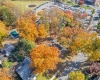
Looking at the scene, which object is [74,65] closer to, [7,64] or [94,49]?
[94,49]

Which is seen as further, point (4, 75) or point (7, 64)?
point (7, 64)

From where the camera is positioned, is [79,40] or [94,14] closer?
[79,40]

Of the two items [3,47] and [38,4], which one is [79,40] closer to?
[3,47]

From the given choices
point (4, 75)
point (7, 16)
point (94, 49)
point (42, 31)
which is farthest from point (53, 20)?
point (4, 75)

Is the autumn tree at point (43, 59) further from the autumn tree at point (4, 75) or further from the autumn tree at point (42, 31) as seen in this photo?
the autumn tree at point (42, 31)

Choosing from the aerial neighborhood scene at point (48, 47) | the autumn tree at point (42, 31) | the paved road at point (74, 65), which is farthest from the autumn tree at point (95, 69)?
the autumn tree at point (42, 31)

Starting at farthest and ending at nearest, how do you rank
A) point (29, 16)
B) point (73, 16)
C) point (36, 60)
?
point (73, 16) → point (29, 16) → point (36, 60)

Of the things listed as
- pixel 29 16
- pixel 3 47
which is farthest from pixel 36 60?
pixel 29 16
